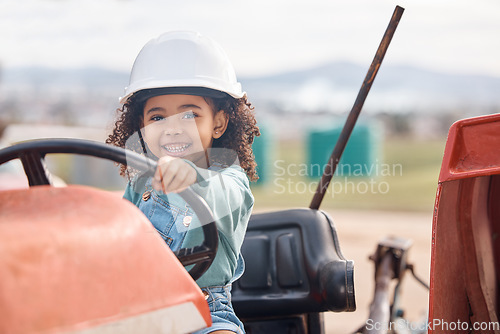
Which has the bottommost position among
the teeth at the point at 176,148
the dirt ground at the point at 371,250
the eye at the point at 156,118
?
the dirt ground at the point at 371,250

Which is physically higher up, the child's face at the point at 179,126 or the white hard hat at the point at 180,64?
the white hard hat at the point at 180,64

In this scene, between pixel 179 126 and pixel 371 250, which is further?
pixel 371 250

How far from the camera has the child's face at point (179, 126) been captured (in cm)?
176

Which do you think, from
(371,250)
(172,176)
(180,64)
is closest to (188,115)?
(180,64)

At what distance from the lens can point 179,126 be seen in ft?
5.81

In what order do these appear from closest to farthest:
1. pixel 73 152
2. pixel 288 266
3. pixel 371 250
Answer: pixel 73 152
pixel 288 266
pixel 371 250

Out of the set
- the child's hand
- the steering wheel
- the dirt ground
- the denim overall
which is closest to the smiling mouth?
the denim overall

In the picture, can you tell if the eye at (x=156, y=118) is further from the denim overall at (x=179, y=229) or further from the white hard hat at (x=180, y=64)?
the denim overall at (x=179, y=229)

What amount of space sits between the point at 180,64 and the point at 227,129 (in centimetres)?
32

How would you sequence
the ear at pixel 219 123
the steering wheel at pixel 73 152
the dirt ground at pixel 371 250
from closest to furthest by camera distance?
the steering wheel at pixel 73 152 < the ear at pixel 219 123 < the dirt ground at pixel 371 250

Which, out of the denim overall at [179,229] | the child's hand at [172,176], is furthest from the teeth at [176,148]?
the child's hand at [172,176]

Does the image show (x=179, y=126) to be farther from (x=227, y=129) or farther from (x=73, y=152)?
(x=73, y=152)

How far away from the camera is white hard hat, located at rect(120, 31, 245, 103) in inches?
68.2

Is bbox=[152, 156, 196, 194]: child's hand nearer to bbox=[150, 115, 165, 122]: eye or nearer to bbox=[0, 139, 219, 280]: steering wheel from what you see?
bbox=[0, 139, 219, 280]: steering wheel
